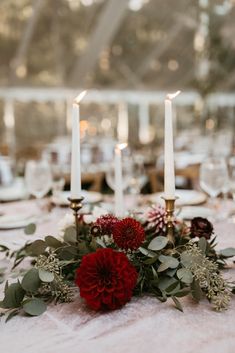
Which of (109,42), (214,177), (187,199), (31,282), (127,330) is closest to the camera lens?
(127,330)

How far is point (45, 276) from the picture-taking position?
0.84 metres

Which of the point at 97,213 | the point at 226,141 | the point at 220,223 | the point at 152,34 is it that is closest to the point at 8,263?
the point at 97,213

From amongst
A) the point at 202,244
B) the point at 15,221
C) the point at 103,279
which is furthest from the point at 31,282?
the point at 15,221

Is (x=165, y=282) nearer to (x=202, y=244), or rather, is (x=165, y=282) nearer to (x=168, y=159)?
(x=202, y=244)

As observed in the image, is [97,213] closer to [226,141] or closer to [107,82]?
[226,141]

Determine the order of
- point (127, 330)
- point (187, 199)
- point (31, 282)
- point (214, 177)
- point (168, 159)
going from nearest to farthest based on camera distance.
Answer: point (127, 330)
point (31, 282)
point (168, 159)
point (214, 177)
point (187, 199)

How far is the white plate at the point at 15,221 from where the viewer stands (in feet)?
5.03

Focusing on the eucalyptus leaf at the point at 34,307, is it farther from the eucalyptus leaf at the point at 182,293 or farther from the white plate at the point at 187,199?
the white plate at the point at 187,199

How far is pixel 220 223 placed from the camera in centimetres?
156

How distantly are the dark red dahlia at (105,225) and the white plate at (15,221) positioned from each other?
66cm

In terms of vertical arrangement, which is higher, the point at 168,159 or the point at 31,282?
the point at 168,159

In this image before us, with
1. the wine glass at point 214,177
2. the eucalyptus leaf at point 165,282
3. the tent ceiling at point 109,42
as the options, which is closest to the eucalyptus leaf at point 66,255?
the eucalyptus leaf at point 165,282

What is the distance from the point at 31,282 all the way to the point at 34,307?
0.05m

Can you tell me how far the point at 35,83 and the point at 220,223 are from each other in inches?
365
